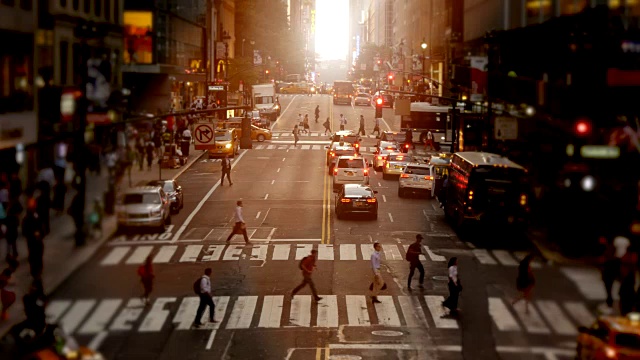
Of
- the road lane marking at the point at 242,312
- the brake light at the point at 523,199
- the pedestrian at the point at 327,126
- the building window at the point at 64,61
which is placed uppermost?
the building window at the point at 64,61

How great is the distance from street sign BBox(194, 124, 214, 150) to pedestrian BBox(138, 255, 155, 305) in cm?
2111

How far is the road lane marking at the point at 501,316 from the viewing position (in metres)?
31.3

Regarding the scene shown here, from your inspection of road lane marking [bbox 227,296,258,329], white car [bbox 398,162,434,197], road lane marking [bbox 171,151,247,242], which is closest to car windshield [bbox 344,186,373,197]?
white car [bbox 398,162,434,197]

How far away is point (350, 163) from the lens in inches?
2606

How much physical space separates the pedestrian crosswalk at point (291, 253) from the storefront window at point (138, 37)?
574 inches

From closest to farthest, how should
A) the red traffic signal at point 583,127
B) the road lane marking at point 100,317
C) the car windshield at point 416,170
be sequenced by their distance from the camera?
the road lane marking at point 100,317
the red traffic signal at point 583,127
the car windshield at point 416,170

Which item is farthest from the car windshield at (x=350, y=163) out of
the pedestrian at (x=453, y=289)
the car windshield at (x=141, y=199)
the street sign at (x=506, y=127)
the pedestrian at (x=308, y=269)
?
the car windshield at (x=141, y=199)

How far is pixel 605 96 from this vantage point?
36250mm

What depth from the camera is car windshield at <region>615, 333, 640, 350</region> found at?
23625 millimetres

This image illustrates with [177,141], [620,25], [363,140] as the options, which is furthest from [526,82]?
[363,140]

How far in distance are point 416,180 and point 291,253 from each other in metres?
20.2

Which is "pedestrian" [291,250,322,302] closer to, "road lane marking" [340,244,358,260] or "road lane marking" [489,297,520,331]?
"road lane marking" [489,297,520,331]

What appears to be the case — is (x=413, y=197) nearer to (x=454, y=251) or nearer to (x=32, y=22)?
(x=454, y=251)

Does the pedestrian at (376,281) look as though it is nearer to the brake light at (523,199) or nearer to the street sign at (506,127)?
the brake light at (523,199)
